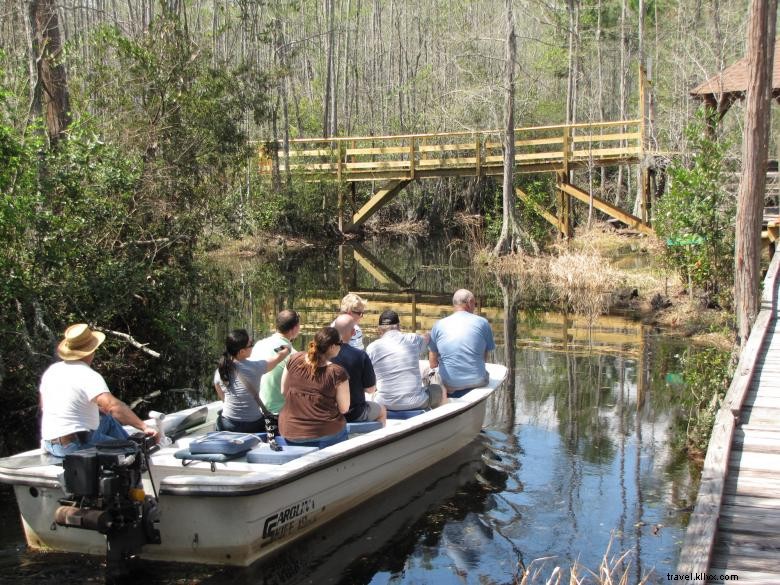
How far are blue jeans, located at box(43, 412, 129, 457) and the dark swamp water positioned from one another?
82 cm

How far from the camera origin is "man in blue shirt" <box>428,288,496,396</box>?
8.66 m

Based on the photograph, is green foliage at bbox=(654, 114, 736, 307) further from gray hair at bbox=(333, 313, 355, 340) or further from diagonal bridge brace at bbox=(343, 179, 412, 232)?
diagonal bridge brace at bbox=(343, 179, 412, 232)

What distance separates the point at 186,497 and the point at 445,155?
963 inches

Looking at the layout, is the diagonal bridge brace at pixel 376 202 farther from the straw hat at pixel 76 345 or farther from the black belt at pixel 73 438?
the black belt at pixel 73 438

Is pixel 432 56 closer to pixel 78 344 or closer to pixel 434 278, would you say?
pixel 434 278

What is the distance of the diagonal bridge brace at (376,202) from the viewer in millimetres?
29422

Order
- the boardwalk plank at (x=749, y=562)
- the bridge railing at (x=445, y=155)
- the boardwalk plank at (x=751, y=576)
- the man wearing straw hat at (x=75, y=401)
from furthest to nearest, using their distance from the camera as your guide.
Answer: the bridge railing at (x=445, y=155), the man wearing straw hat at (x=75, y=401), the boardwalk plank at (x=749, y=562), the boardwalk plank at (x=751, y=576)

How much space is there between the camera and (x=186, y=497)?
578 cm

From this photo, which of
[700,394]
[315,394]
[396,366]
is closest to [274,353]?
[315,394]

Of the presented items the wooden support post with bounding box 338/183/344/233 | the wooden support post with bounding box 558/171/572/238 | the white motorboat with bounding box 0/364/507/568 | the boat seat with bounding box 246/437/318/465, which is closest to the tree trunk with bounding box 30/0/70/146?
the white motorboat with bounding box 0/364/507/568

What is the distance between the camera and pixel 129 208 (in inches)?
439

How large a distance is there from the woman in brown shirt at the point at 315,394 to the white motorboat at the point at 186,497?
16 cm

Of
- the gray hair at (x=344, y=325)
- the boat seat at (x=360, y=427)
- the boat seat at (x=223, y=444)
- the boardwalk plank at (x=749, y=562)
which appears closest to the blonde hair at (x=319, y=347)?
the boat seat at (x=223, y=444)

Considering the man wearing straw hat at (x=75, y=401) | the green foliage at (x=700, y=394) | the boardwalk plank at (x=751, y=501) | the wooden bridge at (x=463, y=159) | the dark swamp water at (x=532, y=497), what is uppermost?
the wooden bridge at (x=463, y=159)
